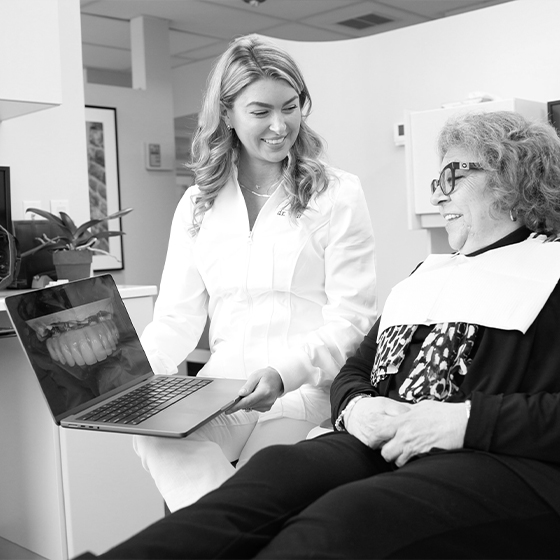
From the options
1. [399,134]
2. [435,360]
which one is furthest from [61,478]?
[399,134]

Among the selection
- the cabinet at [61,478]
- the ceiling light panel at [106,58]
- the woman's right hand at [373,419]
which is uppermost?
the ceiling light panel at [106,58]

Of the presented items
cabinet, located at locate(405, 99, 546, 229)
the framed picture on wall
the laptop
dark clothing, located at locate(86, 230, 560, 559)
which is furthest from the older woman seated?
the framed picture on wall

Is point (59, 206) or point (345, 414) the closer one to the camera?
point (345, 414)

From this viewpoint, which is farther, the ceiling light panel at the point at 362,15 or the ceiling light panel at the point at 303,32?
the ceiling light panel at the point at 303,32

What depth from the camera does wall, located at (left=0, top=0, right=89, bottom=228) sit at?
2820mm

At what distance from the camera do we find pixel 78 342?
5.18 ft

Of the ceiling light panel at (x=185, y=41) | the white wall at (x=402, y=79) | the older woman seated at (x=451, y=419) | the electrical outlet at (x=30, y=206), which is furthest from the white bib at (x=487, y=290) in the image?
the ceiling light panel at (x=185, y=41)

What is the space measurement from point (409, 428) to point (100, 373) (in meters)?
0.65

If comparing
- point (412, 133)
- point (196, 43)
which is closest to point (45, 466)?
point (412, 133)

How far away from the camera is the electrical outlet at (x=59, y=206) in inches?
115

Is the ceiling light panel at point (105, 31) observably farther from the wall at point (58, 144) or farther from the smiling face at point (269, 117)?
the smiling face at point (269, 117)

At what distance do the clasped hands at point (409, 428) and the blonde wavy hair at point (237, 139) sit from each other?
24.6 inches

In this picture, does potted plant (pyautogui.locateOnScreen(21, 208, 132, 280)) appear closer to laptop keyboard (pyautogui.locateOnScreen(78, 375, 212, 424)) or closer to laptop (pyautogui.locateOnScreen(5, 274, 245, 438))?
laptop (pyautogui.locateOnScreen(5, 274, 245, 438))

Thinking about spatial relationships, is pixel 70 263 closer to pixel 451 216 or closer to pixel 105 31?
pixel 451 216
